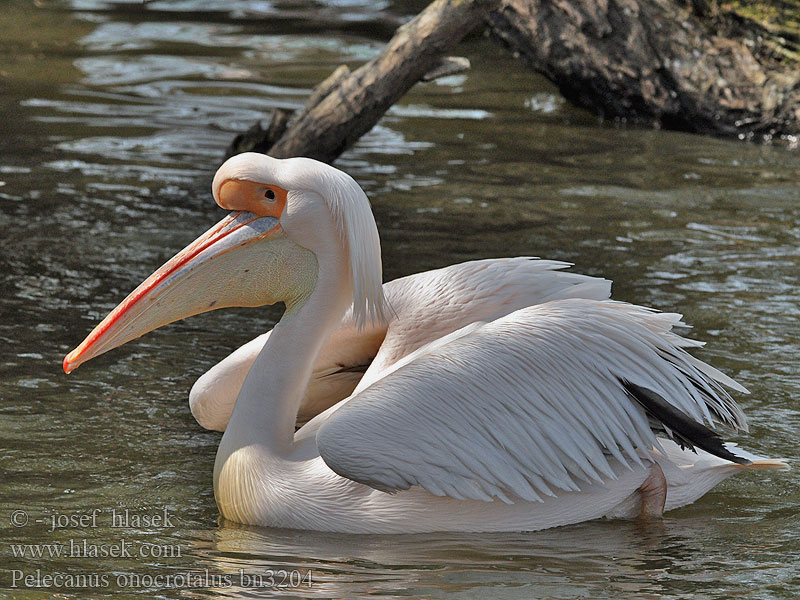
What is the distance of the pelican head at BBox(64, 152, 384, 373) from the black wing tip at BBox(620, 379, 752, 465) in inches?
26.5

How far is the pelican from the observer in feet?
8.98

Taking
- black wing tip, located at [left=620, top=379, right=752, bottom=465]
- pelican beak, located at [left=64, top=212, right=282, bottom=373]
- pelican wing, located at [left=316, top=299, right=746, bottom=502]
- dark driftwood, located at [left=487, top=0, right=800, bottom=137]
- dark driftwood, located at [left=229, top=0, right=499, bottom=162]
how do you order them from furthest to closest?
dark driftwood, located at [left=487, top=0, right=800, bottom=137], dark driftwood, located at [left=229, top=0, right=499, bottom=162], pelican beak, located at [left=64, top=212, right=282, bottom=373], black wing tip, located at [left=620, top=379, right=752, bottom=465], pelican wing, located at [left=316, top=299, right=746, bottom=502]

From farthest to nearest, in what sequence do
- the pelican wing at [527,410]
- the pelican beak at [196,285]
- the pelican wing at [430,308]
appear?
the pelican wing at [430,308] < the pelican beak at [196,285] < the pelican wing at [527,410]

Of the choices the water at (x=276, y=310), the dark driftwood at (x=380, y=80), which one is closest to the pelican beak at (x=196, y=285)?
the water at (x=276, y=310)

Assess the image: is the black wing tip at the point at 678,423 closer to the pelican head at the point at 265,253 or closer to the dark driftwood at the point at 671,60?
the pelican head at the point at 265,253

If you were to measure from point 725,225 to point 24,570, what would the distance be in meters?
4.05

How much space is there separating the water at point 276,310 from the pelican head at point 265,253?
1.70ft

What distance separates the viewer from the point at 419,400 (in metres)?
2.74

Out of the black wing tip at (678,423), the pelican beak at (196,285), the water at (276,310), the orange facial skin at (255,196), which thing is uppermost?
the orange facial skin at (255,196)

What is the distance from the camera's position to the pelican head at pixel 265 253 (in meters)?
2.92

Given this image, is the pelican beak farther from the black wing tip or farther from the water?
the black wing tip

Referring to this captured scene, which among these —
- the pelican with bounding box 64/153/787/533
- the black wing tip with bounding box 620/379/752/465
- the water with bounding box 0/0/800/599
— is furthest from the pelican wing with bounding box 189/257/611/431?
the black wing tip with bounding box 620/379/752/465

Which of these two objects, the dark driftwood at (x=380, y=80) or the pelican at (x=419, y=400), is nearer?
the pelican at (x=419, y=400)

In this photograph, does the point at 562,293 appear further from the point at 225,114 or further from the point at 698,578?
the point at 225,114
